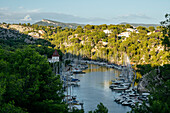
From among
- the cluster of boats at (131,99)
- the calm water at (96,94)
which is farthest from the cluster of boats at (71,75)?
the cluster of boats at (131,99)

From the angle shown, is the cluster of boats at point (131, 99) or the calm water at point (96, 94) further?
the cluster of boats at point (131, 99)

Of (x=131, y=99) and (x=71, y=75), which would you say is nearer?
(x=131, y=99)

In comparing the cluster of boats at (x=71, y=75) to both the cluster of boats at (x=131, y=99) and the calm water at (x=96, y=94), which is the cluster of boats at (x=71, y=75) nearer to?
the calm water at (x=96, y=94)

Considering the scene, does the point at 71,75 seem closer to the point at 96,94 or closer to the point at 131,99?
the point at 96,94

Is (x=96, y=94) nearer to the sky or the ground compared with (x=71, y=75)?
nearer to the ground

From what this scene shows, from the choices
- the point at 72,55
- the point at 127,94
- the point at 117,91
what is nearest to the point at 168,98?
the point at 127,94

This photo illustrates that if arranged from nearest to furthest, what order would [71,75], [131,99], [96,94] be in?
[131,99] < [96,94] < [71,75]

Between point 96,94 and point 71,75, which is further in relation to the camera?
point 71,75

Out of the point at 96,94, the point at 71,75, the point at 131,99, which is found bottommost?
the point at 96,94

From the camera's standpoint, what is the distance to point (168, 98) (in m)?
19.4

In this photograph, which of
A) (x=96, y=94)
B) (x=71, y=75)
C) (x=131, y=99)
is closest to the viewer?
(x=131, y=99)

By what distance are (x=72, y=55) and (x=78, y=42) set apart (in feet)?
58.6

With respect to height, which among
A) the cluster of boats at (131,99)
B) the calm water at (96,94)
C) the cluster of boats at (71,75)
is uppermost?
the cluster of boats at (71,75)

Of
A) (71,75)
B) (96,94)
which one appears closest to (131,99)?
(96,94)
